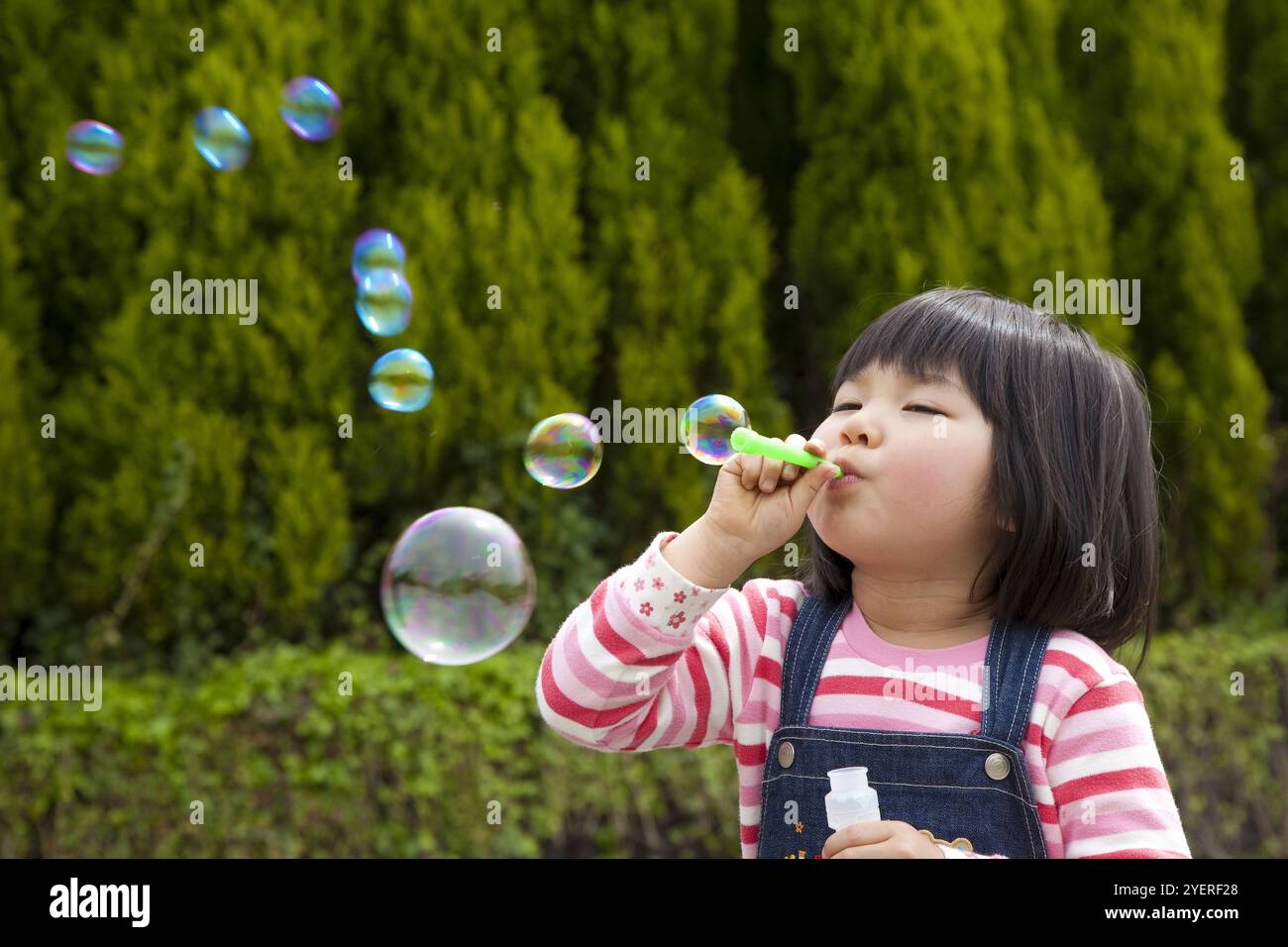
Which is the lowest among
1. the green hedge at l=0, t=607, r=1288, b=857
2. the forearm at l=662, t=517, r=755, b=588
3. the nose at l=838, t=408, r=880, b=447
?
the green hedge at l=0, t=607, r=1288, b=857

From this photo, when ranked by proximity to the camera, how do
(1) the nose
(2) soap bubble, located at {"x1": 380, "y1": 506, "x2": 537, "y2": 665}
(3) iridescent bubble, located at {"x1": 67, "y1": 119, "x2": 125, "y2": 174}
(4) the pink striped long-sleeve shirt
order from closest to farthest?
1. (4) the pink striped long-sleeve shirt
2. (1) the nose
3. (2) soap bubble, located at {"x1": 380, "y1": 506, "x2": 537, "y2": 665}
4. (3) iridescent bubble, located at {"x1": 67, "y1": 119, "x2": 125, "y2": 174}

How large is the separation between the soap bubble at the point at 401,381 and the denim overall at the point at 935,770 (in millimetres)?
1402

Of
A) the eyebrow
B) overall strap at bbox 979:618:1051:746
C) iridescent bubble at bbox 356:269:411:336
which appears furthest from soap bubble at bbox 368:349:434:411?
overall strap at bbox 979:618:1051:746

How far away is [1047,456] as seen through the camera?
1619mm

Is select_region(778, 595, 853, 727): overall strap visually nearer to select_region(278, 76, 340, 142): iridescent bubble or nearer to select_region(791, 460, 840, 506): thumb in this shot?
select_region(791, 460, 840, 506): thumb

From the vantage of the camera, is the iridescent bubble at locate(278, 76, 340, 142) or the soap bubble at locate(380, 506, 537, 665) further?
the iridescent bubble at locate(278, 76, 340, 142)

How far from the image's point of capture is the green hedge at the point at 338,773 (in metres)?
3.63

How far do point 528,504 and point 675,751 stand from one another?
37.1 inches

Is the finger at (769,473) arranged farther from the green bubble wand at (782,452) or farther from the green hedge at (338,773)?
the green hedge at (338,773)

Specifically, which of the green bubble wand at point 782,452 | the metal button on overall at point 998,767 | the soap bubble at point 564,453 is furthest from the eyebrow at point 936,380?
the soap bubble at point 564,453

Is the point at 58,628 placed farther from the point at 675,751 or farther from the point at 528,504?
the point at 675,751

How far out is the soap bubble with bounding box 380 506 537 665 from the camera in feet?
7.22

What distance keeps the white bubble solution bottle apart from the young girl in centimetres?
1

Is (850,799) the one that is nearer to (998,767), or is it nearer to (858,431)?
(998,767)
